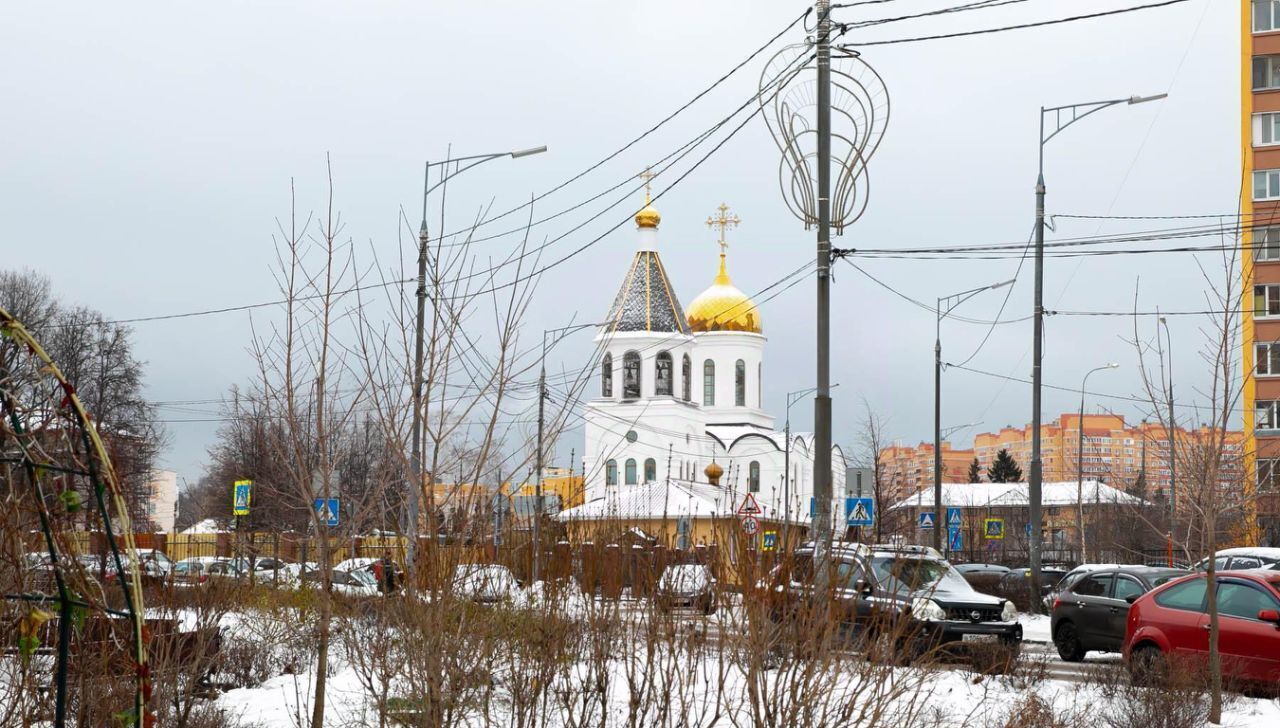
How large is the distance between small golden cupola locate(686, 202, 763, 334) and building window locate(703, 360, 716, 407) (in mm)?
2208

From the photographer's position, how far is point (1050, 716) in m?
11.0

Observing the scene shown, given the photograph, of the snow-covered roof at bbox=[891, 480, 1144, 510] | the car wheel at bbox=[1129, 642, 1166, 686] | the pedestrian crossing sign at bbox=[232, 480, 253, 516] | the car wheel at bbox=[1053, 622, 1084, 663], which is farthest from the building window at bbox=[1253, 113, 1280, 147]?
the car wheel at bbox=[1129, 642, 1166, 686]

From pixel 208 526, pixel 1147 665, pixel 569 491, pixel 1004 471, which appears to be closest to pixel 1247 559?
pixel 1147 665

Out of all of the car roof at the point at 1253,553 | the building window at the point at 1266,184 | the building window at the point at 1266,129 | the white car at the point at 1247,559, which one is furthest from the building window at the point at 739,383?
the white car at the point at 1247,559

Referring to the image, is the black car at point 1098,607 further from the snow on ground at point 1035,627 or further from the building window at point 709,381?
the building window at point 709,381

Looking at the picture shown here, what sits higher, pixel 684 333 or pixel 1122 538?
pixel 684 333

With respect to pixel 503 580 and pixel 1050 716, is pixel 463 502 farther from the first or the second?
pixel 1050 716

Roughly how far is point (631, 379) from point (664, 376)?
5.25 feet

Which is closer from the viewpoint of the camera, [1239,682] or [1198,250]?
[1239,682]

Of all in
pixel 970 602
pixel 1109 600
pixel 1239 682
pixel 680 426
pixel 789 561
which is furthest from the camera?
pixel 680 426

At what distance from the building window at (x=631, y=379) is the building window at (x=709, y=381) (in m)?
7.09

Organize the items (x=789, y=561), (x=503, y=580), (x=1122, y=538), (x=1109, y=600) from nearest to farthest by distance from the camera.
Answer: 1. (x=789, y=561)
2. (x=503, y=580)
3. (x=1109, y=600)
4. (x=1122, y=538)

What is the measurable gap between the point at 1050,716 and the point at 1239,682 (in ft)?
14.6

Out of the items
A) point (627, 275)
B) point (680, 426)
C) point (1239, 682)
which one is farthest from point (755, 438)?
point (1239, 682)
